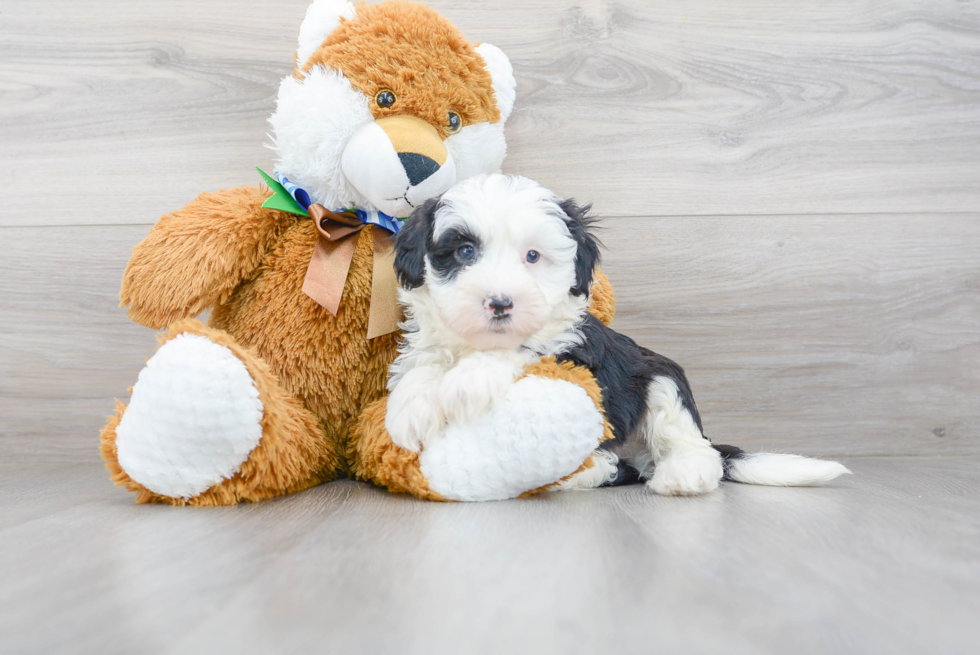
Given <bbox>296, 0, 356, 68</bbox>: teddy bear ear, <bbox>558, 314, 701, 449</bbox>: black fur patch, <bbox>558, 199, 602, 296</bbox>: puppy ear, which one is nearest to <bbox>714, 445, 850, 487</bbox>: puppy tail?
<bbox>558, 314, 701, 449</bbox>: black fur patch

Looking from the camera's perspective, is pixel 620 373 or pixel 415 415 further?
pixel 620 373

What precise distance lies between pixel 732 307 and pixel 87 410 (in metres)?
1.30

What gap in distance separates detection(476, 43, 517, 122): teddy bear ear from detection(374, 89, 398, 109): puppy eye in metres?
0.19

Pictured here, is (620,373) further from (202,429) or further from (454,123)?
(202,429)

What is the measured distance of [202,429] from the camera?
2.73ft

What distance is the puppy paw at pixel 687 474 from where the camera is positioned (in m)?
0.95

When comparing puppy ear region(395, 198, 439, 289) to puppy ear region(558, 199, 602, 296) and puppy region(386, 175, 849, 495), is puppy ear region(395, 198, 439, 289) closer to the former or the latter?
puppy region(386, 175, 849, 495)

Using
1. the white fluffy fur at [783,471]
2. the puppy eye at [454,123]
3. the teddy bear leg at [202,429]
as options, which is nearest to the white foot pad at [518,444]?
the teddy bear leg at [202,429]

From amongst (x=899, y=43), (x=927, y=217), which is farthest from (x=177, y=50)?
(x=927, y=217)

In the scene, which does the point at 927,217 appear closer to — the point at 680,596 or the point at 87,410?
the point at 680,596

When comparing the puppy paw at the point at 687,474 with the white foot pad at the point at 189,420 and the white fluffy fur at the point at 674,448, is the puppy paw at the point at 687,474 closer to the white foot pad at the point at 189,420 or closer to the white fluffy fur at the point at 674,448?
the white fluffy fur at the point at 674,448

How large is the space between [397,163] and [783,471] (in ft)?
2.38

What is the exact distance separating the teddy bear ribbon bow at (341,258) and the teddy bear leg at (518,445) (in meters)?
0.21

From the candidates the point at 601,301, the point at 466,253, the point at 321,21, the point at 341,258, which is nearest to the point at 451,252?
the point at 466,253
